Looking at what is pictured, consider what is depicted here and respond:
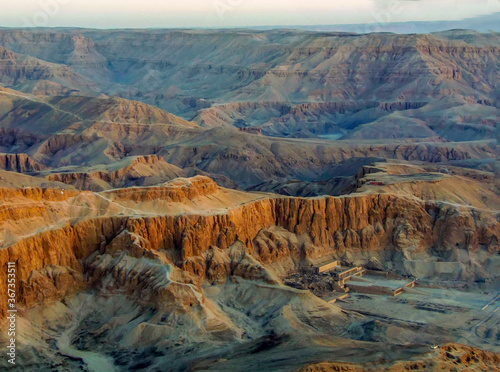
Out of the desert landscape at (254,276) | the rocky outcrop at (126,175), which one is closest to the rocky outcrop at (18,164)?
the rocky outcrop at (126,175)

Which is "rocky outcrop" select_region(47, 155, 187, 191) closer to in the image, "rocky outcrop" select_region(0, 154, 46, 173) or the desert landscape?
the desert landscape

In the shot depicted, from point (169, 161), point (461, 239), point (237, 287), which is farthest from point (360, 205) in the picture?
point (169, 161)

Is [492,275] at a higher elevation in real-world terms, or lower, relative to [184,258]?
lower

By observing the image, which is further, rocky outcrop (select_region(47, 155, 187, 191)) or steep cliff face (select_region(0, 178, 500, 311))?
rocky outcrop (select_region(47, 155, 187, 191))

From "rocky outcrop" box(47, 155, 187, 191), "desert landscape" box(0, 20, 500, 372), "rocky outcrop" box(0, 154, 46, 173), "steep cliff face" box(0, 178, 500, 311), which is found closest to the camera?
"desert landscape" box(0, 20, 500, 372)

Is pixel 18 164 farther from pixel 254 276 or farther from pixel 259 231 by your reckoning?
pixel 254 276

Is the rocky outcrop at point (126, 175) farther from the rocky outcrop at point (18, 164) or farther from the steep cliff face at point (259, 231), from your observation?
the steep cliff face at point (259, 231)

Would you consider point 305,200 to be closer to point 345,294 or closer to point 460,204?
point 345,294

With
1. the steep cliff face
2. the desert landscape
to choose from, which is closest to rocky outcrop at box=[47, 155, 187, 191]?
the desert landscape
